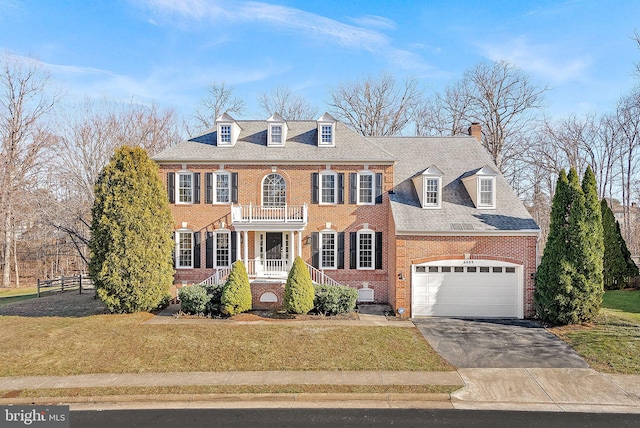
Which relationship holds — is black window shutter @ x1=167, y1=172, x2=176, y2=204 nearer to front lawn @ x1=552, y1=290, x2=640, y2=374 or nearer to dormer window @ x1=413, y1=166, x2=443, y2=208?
dormer window @ x1=413, y1=166, x2=443, y2=208

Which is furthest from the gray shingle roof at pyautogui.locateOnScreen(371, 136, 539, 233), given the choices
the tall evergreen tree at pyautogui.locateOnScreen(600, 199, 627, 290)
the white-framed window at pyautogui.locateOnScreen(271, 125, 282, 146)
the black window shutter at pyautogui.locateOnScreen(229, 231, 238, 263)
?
the tall evergreen tree at pyautogui.locateOnScreen(600, 199, 627, 290)

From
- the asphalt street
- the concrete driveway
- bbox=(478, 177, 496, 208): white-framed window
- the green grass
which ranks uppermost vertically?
bbox=(478, 177, 496, 208): white-framed window

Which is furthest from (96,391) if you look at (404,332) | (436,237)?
(436,237)

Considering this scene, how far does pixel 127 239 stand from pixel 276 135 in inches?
322

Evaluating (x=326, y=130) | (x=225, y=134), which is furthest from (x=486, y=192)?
(x=225, y=134)

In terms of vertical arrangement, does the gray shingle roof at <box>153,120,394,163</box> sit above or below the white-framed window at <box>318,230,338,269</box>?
above

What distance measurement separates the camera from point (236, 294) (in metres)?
14.5

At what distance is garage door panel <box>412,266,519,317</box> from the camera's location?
15.1 m

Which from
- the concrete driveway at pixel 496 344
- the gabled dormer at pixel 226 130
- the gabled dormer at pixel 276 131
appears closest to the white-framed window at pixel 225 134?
the gabled dormer at pixel 226 130

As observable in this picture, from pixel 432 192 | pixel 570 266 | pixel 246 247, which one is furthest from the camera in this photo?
pixel 432 192

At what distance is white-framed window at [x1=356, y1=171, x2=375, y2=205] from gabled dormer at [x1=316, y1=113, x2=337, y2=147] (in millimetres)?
2180

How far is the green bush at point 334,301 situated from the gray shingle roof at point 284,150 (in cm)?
610

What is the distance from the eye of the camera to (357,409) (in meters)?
7.89

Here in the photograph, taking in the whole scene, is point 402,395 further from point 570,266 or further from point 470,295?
point 570,266
